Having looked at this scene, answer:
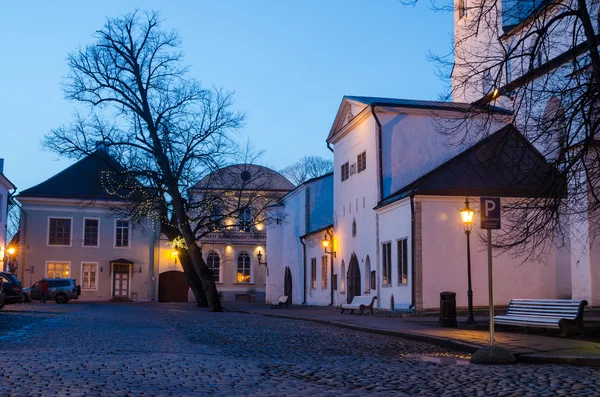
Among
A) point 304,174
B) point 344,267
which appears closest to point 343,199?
point 344,267

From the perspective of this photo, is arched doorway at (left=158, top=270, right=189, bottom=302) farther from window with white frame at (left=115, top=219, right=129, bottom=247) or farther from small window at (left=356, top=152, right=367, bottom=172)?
small window at (left=356, top=152, right=367, bottom=172)

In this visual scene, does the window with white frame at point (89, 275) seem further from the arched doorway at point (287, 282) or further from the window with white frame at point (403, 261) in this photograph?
the window with white frame at point (403, 261)

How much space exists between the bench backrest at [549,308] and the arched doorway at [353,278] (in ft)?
59.2

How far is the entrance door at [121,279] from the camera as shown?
58625mm

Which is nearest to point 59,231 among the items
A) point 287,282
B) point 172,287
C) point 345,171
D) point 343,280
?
point 172,287


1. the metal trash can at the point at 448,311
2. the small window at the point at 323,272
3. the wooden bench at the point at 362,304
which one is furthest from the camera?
the small window at the point at 323,272

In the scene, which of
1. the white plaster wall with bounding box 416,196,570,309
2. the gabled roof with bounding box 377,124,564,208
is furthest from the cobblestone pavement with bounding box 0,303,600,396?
the gabled roof with bounding box 377,124,564,208

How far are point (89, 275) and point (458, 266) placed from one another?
37432mm

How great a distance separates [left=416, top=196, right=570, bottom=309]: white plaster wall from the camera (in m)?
28.5

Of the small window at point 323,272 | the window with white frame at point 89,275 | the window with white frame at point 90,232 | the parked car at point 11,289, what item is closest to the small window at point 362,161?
the small window at point 323,272

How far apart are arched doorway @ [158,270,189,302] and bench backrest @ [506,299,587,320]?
Result: 1740 inches

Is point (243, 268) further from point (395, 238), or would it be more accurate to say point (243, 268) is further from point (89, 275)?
point (395, 238)

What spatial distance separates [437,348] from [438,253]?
45.0ft

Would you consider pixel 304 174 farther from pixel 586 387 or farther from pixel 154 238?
pixel 586 387
